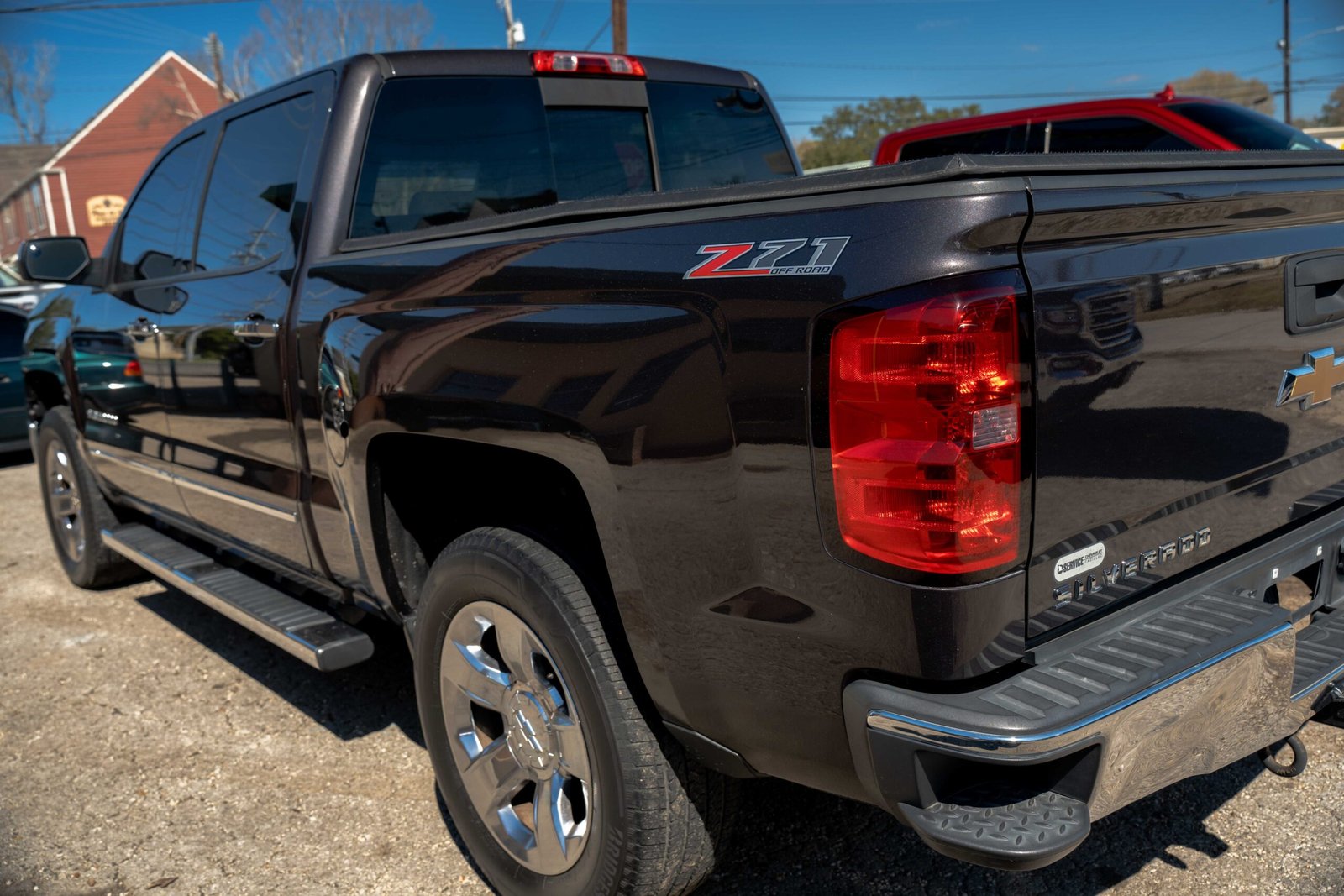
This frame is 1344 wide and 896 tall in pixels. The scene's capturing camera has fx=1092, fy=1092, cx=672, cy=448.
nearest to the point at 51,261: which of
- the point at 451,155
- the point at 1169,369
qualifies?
the point at 451,155

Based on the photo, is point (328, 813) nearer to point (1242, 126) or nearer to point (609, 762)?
point (609, 762)

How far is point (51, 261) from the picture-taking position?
454cm

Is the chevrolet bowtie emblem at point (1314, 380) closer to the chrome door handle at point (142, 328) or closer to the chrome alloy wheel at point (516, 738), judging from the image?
the chrome alloy wheel at point (516, 738)

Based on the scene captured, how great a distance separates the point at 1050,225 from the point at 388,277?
1607 mm

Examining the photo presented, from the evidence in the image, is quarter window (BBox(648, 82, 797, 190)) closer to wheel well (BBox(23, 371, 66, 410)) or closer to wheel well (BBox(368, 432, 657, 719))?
wheel well (BBox(368, 432, 657, 719))

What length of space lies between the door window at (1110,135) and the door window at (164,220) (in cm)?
625

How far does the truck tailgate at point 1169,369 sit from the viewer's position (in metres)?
1.67

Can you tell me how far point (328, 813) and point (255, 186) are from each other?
1.96m

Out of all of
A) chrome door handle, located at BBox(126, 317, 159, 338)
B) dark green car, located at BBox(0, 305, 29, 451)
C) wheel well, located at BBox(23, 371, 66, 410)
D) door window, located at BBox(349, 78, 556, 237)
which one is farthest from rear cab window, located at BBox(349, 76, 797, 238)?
dark green car, located at BBox(0, 305, 29, 451)

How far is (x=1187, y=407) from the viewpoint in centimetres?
190

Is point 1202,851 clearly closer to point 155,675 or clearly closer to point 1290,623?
point 1290,623

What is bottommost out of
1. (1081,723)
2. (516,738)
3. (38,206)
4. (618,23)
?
(516,738)

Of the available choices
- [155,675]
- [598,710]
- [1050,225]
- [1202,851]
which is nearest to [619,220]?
[1050,225]

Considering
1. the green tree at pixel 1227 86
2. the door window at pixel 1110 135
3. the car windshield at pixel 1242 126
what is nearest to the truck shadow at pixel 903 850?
→ the door window at pixel 1110 135
